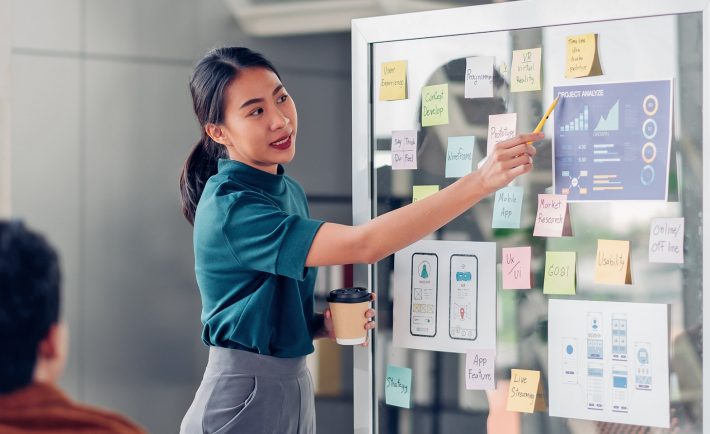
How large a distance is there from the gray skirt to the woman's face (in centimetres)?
43

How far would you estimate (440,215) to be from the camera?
63.6 inches

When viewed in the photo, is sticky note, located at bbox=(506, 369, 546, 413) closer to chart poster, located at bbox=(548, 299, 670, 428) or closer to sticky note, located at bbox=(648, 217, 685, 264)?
chart poster, located at bbox=(548, 299, 670, 428)

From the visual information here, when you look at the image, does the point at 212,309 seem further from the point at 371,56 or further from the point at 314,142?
the point at 314,142

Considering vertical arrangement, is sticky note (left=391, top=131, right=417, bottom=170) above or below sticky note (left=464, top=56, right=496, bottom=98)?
below

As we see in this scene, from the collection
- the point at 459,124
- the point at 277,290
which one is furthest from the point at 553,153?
the point at 277,290

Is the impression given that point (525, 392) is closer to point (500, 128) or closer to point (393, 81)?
point (500, 128)

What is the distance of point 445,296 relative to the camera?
191 cm

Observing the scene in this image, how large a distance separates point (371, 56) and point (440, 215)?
56 cm

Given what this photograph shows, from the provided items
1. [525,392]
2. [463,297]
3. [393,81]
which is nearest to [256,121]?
[393,81]

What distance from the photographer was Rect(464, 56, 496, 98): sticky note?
6.04 feet

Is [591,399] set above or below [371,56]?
below

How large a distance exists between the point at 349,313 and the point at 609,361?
0.56 m

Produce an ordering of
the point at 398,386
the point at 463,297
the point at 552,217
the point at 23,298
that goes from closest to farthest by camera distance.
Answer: the point at 23,298, the point at 552,217, the point at 463,297, the point at 398,386

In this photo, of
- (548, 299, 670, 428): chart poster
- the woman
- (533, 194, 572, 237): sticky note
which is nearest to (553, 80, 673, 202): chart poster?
(533, 194, 572, 237): sticky note
